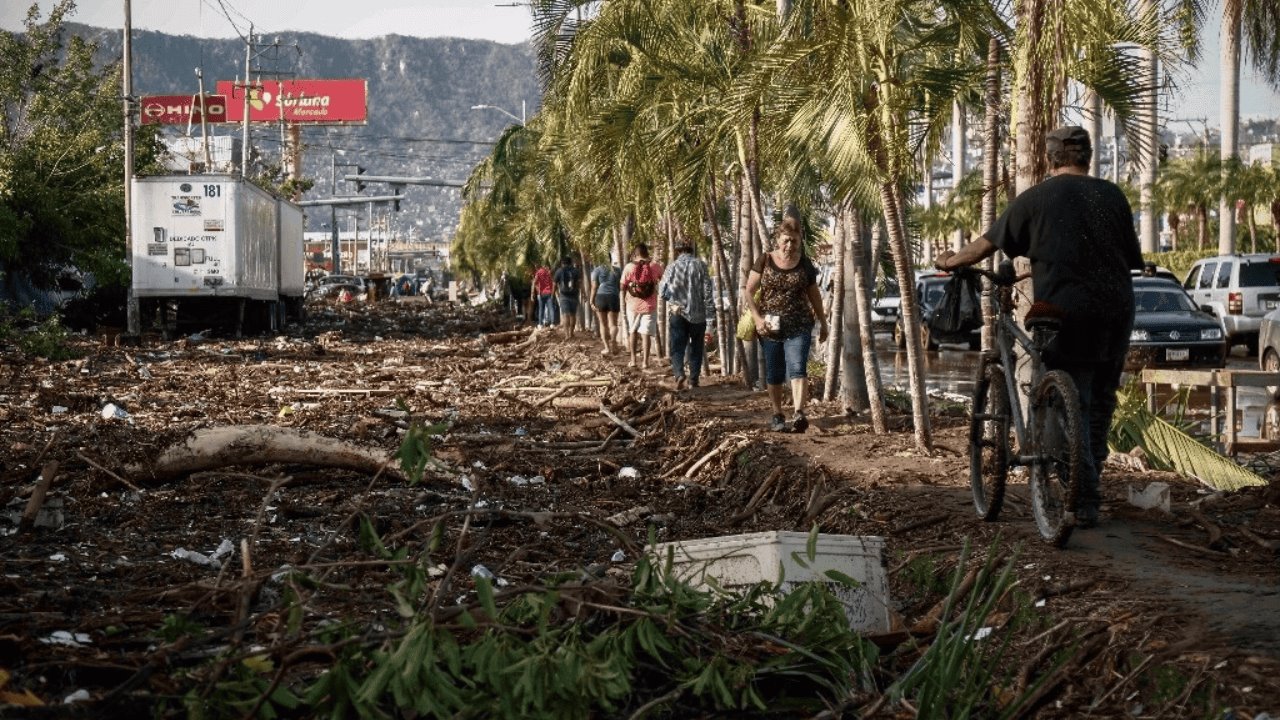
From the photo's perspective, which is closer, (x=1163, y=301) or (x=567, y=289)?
(x=1163, y=301)

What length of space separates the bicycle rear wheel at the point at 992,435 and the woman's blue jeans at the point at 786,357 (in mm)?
4940

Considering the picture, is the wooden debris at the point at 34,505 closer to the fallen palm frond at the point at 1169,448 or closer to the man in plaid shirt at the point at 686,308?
the fallen palm frond at the point at 1169,448

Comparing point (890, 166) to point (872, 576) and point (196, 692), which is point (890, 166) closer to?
point (872, 576)

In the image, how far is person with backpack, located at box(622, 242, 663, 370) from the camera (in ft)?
74.0

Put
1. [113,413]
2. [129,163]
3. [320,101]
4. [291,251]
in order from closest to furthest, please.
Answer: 1. [113,413]
2. [129,163]
3. [291,251]
4. [320,101]

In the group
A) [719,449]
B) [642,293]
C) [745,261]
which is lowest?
[719,449]

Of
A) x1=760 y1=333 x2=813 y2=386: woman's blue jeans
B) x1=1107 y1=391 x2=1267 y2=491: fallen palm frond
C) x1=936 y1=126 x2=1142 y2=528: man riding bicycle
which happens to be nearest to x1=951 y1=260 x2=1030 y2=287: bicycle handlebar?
x1=936 y1=126 x2=1142 y2=528: man riding bicycle

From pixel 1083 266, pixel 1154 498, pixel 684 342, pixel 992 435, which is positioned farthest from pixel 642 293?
pixel 1083 266

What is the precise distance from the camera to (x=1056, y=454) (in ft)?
23.6

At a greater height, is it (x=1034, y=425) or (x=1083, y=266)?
(x=1083, y=266)

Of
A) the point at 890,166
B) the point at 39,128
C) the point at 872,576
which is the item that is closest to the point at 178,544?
the point at 872,576

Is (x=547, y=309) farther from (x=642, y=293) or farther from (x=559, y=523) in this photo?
(x=559, y=523)

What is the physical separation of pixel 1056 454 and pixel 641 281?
612 inches

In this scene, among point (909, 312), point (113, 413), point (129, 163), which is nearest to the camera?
point (909, 312)
